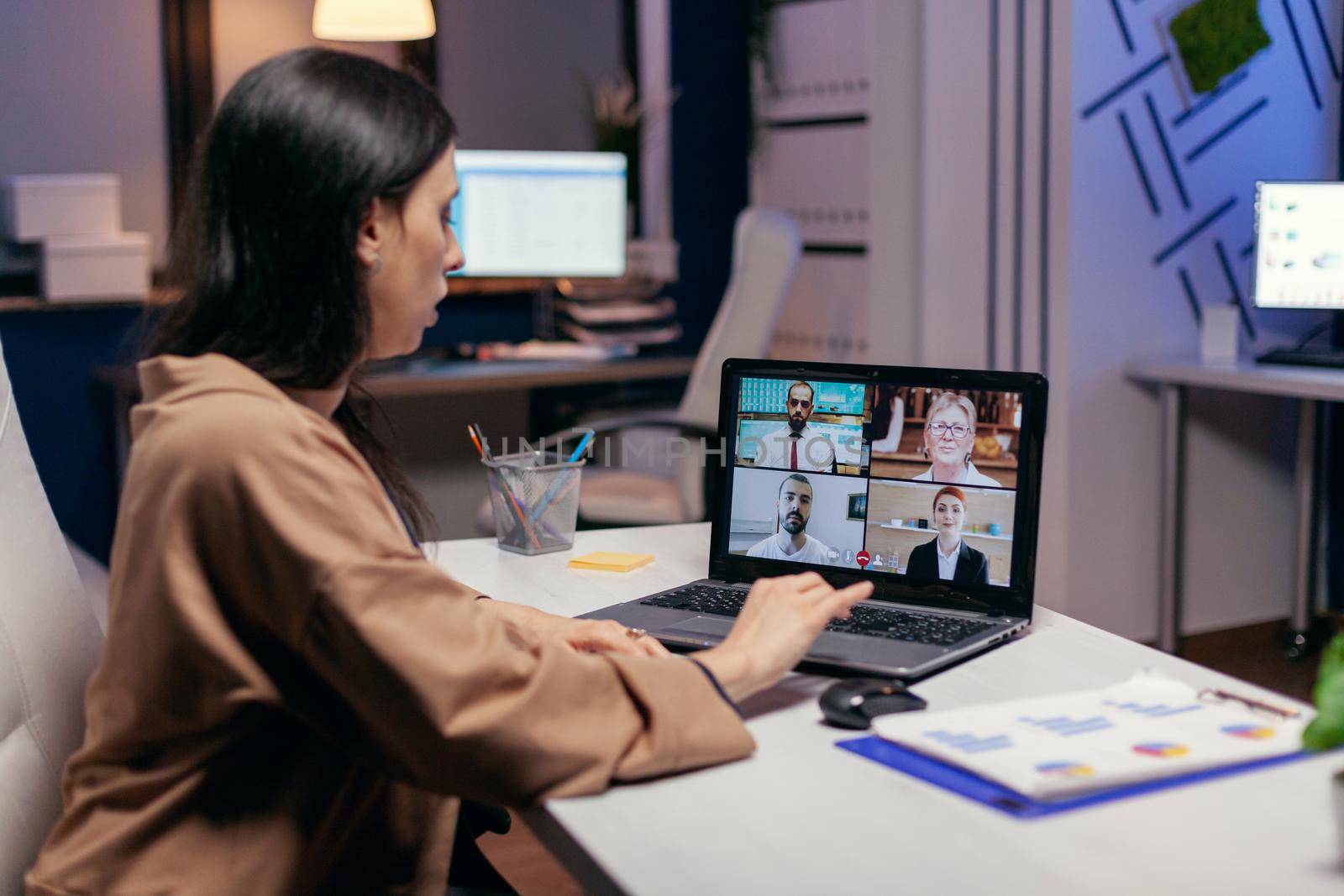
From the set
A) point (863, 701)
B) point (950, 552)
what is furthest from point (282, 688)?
point (950, 552)

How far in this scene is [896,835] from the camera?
947mm

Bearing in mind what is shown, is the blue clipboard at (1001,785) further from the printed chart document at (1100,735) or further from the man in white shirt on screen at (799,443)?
the man in white shirt on screen at (799,443)

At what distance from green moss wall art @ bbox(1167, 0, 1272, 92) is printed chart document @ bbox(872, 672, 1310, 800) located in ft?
8.50

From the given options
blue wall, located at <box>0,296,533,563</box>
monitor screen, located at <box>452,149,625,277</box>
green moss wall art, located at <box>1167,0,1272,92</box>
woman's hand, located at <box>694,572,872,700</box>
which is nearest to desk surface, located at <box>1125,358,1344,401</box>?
green moss wall art, located at <box>1167,0,1272,92</box>

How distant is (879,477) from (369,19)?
259 centimetres

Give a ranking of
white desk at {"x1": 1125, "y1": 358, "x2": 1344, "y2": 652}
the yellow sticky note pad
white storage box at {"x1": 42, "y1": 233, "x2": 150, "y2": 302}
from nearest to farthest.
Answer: the yellow sticky note pad, white desk at {"x1": 1125, "y1": 358, "x2": 1344, "y2": 652}, white storage box at {"x1": 42, "y1": 233, "x2": 150, "y2": 302}

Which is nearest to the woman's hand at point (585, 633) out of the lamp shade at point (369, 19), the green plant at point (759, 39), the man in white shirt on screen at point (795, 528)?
the man in white shirt on screen at point (795, 528)

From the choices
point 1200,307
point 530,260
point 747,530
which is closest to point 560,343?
point 530,260

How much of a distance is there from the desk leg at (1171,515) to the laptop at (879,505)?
214 cm

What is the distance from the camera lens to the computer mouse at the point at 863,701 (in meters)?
1.14

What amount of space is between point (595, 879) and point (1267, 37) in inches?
126

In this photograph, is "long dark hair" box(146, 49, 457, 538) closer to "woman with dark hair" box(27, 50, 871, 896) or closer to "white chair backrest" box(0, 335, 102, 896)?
"woman with dark hair" box(27, 50, 871, 896)

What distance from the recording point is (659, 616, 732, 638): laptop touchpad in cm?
136

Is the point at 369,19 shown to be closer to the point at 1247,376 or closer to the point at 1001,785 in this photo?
the point at 1247,376
